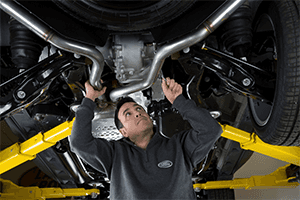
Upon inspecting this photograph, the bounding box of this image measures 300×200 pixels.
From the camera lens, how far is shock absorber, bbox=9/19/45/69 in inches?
59.8

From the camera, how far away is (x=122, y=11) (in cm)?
126

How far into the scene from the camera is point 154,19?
1.29 m

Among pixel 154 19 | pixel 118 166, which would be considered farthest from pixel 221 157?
pixel 154 19

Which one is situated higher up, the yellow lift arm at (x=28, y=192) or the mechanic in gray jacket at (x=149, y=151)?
the mechanic in gray jacket at (x=149, y=151)

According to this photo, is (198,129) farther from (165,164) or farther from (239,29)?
(239,29)

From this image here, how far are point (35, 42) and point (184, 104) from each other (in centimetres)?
93

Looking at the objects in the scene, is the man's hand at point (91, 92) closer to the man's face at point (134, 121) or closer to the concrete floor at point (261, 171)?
the man's face at point (134, 121)

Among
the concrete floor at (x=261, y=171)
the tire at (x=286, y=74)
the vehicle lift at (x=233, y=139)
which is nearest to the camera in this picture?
the tire at (x=286, y=74)

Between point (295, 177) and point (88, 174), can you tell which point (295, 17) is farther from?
point (88, 174)

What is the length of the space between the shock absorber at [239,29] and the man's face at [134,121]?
0.65 meters

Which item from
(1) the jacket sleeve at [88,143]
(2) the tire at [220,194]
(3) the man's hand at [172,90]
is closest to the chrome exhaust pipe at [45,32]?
(1) the jacket sleeve at [88,143]

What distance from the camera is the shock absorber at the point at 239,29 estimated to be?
1541 millimetres

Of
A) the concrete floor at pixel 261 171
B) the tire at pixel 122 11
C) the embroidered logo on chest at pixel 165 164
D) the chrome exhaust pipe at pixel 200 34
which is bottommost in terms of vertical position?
the concrete floor at pixel 261 171

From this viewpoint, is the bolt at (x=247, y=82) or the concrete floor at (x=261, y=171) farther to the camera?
the concrete floor at (x=261, y=171)
